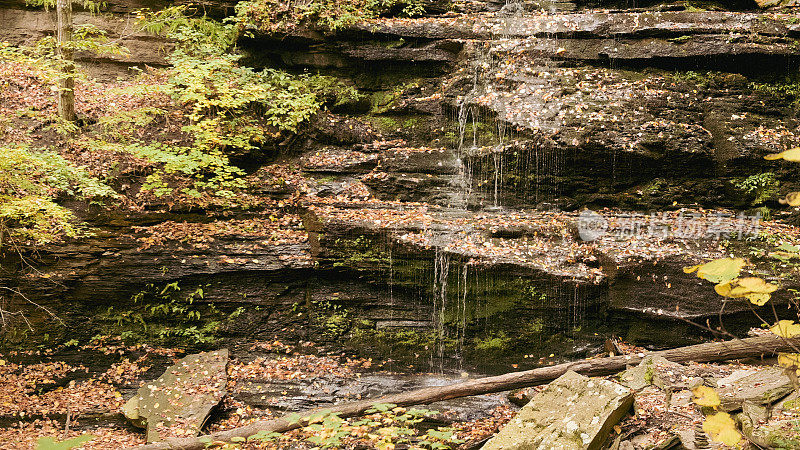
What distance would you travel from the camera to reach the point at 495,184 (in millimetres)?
10141

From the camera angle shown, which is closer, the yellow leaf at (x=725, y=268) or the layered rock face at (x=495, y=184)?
the yellow leaf at (x=725, y=268)

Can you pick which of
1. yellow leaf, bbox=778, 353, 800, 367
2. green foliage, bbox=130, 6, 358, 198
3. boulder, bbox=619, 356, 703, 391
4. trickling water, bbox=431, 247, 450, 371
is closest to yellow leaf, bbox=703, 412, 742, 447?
yellow leaf, bbox=778, 353, 800, 367

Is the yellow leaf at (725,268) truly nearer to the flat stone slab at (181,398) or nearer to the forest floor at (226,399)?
the forest floor at (226,399)

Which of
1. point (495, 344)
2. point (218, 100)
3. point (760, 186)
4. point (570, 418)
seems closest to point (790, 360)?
point (570, 418)

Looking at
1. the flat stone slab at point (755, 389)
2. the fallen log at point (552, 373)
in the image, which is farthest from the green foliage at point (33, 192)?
the flat stone slab at point (755, 389)

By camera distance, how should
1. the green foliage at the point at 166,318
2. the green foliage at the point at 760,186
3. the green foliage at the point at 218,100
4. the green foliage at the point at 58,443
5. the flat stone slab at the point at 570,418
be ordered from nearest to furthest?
the green foliage at the point at 58,443 → the flat stone slab at the point at 570,418 → the green foliage at the point at 166,318 → the green foliage at the point at 218,100 → the green foliage at the point at 760,186

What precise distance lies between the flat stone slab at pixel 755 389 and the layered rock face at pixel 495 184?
99.4 inches

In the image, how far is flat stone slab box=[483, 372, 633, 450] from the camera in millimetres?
4508

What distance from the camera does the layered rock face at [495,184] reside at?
27.2ft

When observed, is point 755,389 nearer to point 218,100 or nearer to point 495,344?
point 495,344

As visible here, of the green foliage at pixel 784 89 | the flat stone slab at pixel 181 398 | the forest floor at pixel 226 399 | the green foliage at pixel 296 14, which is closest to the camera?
the forest floor at pixel 226 399

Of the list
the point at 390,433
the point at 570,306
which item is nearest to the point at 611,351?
the point at 570,306

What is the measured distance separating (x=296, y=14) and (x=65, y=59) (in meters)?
5.03

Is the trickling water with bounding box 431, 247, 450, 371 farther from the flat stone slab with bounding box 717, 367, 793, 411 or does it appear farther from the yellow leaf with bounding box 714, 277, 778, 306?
the yellow leaf with bounding box 714, 277, 778, 306
